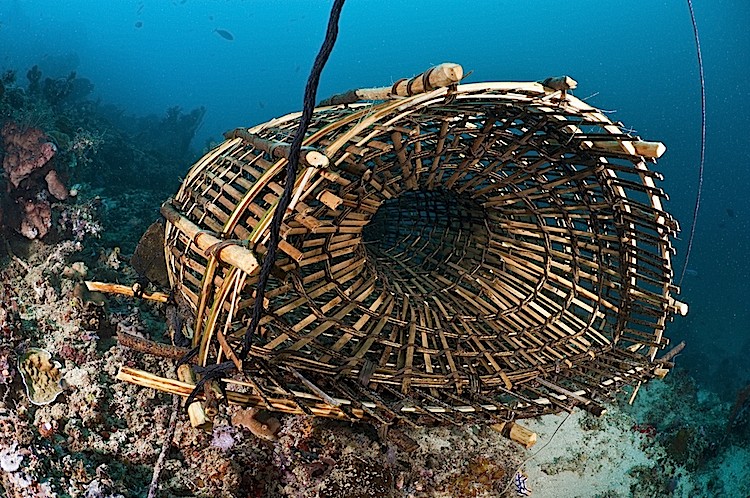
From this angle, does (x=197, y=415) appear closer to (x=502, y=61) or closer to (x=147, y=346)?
(x=147, y=346)

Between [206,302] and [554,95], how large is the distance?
5.62ft

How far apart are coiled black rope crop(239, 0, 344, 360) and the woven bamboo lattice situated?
0.16 meters

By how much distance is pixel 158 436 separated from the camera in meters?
2.62

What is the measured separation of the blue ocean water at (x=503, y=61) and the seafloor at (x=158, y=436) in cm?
421

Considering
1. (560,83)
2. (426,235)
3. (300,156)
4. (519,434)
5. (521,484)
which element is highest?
(560,83)

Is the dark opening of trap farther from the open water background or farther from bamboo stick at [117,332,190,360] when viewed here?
the open water background

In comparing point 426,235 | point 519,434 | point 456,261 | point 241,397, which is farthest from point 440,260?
point 241,397

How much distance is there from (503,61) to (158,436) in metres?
48.2

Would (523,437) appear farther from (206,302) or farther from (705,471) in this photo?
(705,471)

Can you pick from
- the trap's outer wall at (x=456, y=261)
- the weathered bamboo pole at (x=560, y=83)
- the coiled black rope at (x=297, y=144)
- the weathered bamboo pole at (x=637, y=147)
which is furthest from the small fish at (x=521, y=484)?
the weathered bamboo pole at (x=560, y=83)

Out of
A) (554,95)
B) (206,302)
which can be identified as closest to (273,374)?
(206,302)

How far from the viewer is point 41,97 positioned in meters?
7.60

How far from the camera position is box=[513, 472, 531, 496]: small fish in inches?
113

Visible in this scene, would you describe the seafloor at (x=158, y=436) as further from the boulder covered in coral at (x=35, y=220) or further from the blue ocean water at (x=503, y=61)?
the blue ocean water at (x=503, y=61)
